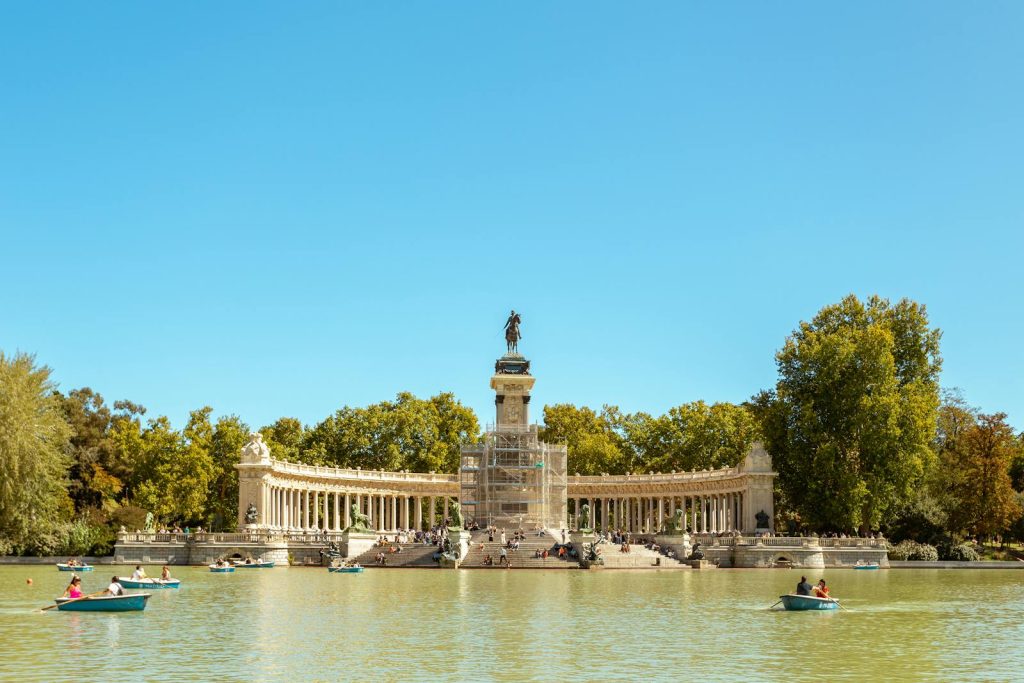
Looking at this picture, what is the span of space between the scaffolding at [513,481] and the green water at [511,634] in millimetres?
39245

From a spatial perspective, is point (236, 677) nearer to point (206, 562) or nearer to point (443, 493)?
point (206, 562)

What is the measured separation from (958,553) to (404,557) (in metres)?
33.8

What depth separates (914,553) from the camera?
7169cm

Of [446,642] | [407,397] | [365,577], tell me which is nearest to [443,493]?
[407,397]

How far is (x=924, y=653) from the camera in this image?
25516 millimetres

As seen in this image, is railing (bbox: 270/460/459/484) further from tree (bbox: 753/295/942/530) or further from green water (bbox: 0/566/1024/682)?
green water (bbox: 0/566/1024/682)

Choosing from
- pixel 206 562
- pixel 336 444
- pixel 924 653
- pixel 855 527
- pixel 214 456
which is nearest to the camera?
pixel 924 653

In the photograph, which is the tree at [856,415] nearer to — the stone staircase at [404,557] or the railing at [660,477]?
the railing at [660,477]

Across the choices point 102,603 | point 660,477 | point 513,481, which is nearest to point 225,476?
point 513,481

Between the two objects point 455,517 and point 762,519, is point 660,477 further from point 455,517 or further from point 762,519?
point 455,517

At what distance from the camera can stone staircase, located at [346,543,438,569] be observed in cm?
6391

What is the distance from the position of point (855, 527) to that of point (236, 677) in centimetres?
5848

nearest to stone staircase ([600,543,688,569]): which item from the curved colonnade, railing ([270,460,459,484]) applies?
the curved colonnade

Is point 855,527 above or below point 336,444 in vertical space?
below
